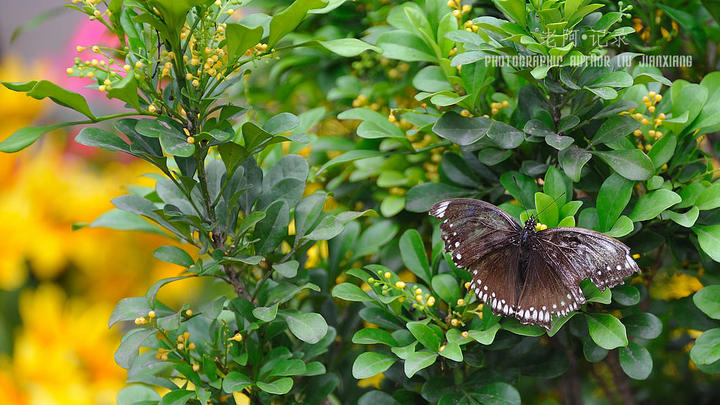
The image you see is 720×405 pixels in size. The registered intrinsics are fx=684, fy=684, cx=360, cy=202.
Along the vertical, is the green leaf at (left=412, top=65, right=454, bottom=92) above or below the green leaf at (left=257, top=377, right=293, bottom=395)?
above

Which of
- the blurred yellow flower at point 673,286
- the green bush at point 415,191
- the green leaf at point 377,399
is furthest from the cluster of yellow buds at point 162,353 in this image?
the blurred yellow flower at point 673,286

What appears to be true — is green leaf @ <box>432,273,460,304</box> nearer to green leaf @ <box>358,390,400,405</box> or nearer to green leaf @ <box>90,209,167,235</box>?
green leaf @ <box>358,390,400,405</box>

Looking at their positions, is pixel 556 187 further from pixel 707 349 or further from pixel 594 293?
pixel 707 349

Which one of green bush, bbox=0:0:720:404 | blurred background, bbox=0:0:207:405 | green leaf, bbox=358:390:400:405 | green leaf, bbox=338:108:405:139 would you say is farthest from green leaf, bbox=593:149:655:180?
blurred background, bbox=0:0:207:405

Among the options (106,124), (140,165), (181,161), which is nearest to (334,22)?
(181,161)

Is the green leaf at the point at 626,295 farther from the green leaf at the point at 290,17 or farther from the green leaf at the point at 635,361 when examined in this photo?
the green leaf at the point at 290,17

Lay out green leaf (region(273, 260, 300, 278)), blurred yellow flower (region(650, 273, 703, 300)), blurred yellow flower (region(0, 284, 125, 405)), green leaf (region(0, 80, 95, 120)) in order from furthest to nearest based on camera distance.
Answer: blurred yellow flower (region(0, 284, 125, 405)) < blurred yellow flower (region(650, 273, 703, 300)) < green leaf (region(273, 260, 300, 278)) < green leaf (region(0, 80, 95, 120))

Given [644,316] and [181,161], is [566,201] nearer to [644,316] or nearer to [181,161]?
[644,316]
